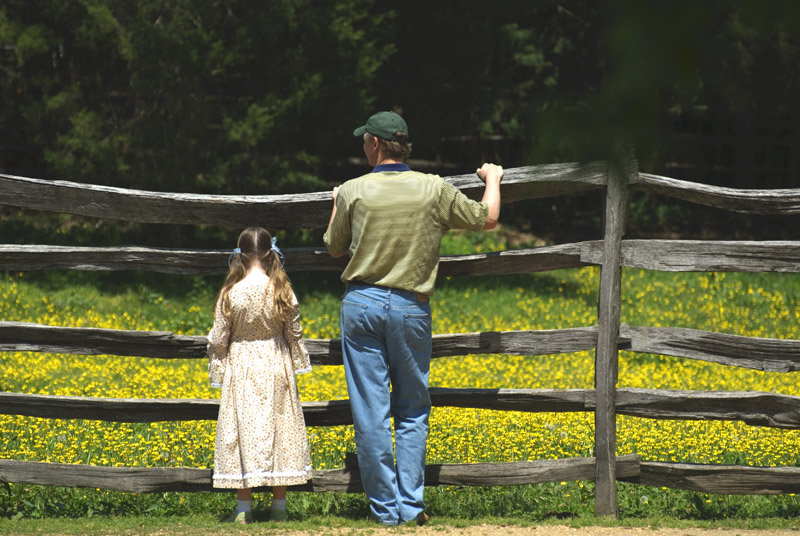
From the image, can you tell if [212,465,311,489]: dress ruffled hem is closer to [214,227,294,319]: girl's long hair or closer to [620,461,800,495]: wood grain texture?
[214,227,294,319]: girl's long hair

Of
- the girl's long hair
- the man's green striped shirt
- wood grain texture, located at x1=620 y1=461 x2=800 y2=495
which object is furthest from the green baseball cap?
wood grain texture, located at x1=620 y1=461 x2=800 y2=495

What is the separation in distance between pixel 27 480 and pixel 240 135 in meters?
8.84

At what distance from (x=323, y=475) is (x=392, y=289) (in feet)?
3.41

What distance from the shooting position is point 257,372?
4547 mm

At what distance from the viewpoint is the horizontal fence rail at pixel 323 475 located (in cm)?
477

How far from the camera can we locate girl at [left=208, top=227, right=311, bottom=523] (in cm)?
453

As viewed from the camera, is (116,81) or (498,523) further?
(116,81)

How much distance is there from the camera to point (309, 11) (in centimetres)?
1348

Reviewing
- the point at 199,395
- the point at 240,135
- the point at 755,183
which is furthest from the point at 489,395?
the point at 755,183

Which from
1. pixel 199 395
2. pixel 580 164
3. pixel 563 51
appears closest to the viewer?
pixel 580 164

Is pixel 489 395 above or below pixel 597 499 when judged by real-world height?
above

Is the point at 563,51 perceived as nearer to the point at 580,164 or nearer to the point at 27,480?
the point at 27,480

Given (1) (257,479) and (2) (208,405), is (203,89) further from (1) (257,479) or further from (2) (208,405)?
(1) (257,479)

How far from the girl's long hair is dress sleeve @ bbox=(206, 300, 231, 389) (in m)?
0.04
